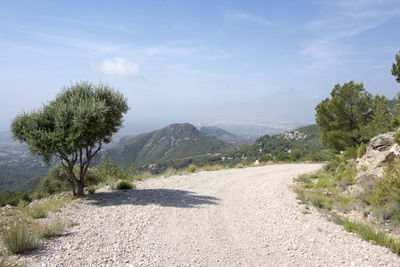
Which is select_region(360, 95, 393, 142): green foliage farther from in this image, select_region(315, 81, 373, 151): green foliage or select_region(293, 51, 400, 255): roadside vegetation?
select_region(315, 81, 373, 151): green foliage

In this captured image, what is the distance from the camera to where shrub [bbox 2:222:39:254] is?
5926 millimetres

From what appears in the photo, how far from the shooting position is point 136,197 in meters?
12.2

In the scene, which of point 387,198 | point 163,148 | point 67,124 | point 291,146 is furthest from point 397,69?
point 163,148

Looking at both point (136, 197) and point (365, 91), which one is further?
point (365, 91)

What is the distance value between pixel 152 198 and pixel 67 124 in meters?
5.76

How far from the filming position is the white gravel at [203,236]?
5.74 meters

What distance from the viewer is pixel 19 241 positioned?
5.98m

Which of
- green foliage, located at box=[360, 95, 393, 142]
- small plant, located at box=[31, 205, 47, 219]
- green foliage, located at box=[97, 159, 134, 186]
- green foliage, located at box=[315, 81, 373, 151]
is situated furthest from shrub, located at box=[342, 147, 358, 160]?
small plant, located at box=[31, 205, 47, 219]

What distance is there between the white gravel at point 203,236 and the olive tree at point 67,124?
120 inches

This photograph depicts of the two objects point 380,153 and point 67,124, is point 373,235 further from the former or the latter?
point 67,124

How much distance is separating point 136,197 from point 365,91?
2461 cm

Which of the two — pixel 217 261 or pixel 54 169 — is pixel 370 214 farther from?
pixel 54 169

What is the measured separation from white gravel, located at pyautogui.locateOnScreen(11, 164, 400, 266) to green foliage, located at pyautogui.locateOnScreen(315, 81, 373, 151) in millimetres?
14761

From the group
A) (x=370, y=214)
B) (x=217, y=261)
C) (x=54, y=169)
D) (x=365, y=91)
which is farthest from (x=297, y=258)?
(x=54, y=169)
